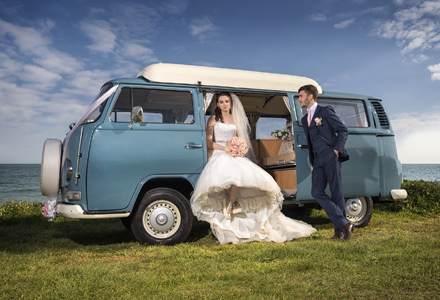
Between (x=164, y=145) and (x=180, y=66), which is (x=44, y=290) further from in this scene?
(x=180, y=66)

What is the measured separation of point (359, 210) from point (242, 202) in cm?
243

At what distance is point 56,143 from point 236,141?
2648 mm

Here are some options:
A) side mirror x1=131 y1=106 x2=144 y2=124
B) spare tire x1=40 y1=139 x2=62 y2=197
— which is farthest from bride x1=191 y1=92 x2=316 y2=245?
spare tire x1=40 y1=139 x2=62 y2=197

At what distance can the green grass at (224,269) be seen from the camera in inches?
130

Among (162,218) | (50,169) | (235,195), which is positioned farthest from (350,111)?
(50,169)

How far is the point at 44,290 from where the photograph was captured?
3.49 meters

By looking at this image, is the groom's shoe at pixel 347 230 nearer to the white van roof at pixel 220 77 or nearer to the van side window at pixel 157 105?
the white van roof at pixel 220 77

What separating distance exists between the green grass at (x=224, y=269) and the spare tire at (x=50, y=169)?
89cm

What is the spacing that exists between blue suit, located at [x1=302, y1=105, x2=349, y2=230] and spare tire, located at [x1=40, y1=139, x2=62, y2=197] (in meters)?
3.71

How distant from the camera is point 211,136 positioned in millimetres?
6129

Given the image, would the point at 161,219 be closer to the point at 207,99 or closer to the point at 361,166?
the point at 207,99

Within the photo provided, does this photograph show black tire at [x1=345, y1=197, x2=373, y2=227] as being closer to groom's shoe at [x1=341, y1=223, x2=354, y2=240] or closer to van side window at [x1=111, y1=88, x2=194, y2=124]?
groom's shoe at [x1=341, y1=223, x2=354, y2=240]

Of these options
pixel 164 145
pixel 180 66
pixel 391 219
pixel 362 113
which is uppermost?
pixel 180 66

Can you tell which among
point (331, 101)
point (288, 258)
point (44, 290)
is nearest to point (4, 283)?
point (44, 290)
